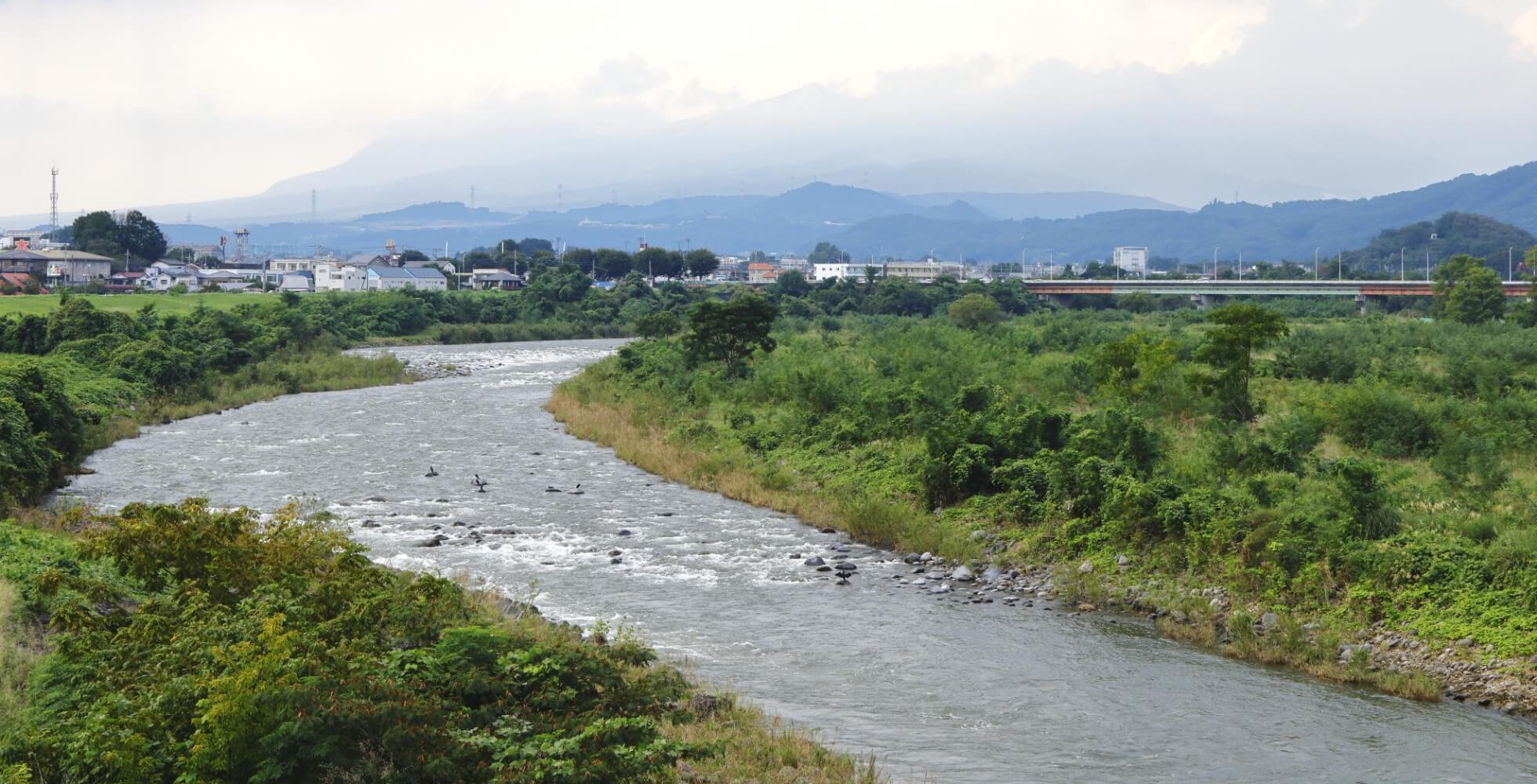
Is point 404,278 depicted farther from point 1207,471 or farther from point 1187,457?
point 1207,471

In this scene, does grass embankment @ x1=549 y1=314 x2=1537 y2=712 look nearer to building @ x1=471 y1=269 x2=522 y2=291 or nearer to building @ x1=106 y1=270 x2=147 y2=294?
building @ x1=106 y1=270 x2=147 y2=294

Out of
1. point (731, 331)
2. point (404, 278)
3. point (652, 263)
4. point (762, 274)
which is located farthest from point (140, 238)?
point (731, 331)

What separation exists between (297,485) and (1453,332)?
4439 cm

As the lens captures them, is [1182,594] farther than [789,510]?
No

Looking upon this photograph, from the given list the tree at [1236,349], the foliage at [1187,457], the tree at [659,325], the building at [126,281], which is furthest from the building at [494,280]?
the tree at [1236,349]

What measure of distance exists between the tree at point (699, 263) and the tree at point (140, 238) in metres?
58.8

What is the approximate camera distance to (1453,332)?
4988cm

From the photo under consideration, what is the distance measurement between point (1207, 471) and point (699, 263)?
127936mm

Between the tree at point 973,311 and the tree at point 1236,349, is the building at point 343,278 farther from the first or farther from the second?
the tree at point 1236,349

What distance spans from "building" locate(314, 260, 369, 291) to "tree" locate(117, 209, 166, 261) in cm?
1699

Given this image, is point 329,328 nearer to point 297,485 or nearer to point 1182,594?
point 297,485

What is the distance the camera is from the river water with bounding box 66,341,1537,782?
13.1m

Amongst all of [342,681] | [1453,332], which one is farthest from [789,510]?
[1453,332]

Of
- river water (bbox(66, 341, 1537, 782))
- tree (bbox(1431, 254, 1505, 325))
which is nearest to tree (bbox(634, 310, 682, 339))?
river water (bbox(66, 341, 1537, 782))
